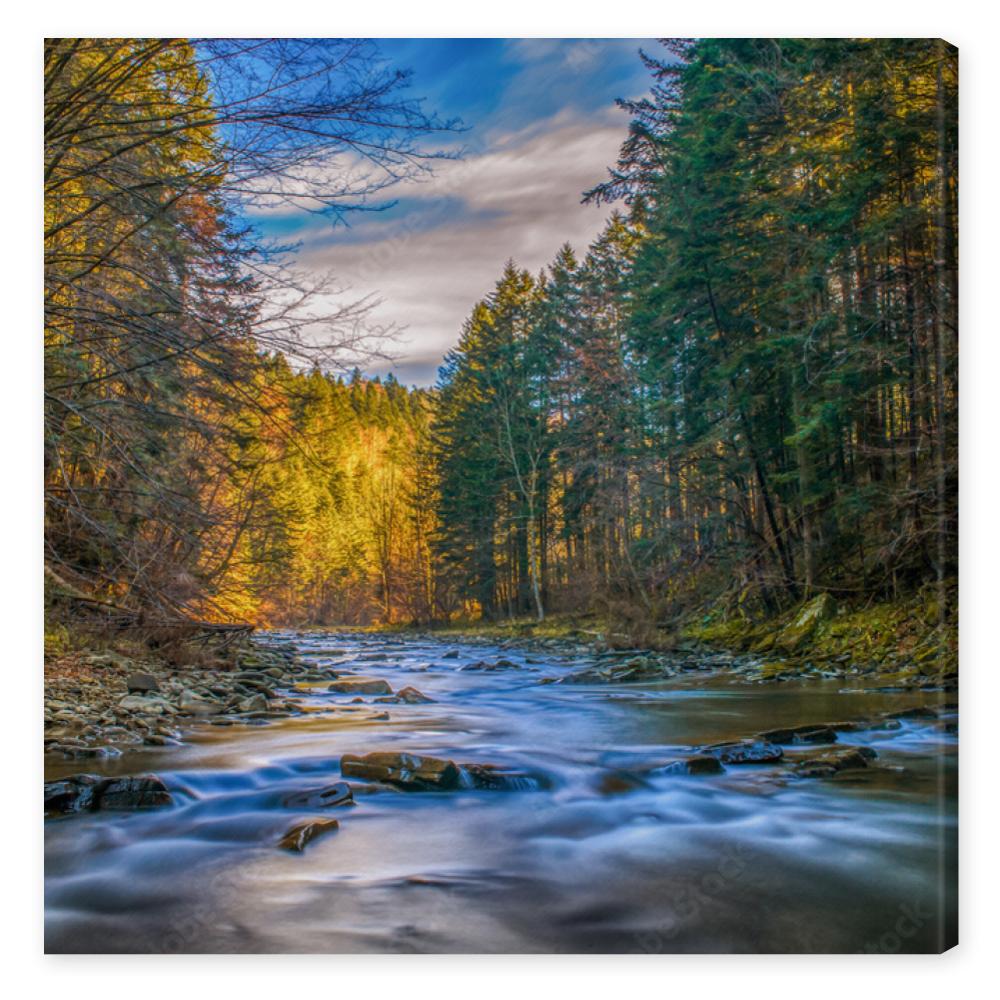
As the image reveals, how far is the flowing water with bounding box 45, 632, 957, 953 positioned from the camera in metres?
2.64

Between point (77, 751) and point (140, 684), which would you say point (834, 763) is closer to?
point (77, 751)

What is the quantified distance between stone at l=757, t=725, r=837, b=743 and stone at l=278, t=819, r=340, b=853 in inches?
104

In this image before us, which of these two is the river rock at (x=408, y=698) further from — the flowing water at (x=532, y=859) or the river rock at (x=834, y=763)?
the river rock at (x=834, y=763)

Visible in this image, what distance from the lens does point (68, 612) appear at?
4.72 meters

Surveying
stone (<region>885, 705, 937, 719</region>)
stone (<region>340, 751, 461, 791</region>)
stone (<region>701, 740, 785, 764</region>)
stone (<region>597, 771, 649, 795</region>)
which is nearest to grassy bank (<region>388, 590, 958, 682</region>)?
stone (<region>885, 705, 937, 719</region>)

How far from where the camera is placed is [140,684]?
5.71m

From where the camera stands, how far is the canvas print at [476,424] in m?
2.89

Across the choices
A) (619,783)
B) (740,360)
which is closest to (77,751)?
(619,783)

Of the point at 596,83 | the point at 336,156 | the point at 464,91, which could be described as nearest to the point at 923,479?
the point at 596,83

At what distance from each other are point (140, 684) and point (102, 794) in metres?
2.45

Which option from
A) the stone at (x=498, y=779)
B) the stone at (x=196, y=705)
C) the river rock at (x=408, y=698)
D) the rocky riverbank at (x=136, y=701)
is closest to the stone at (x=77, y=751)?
the rocky riverbank at (x=136, y=701)

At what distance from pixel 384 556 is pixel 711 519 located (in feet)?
11.6

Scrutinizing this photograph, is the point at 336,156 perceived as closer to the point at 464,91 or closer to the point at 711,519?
the point at 464,91

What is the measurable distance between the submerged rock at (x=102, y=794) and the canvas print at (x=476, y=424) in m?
0.03
